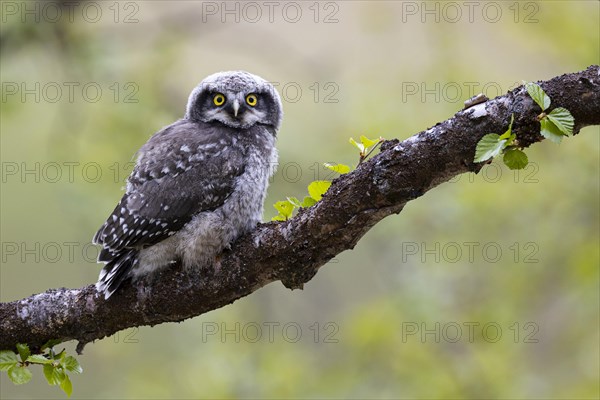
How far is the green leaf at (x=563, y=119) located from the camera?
7.97 ft

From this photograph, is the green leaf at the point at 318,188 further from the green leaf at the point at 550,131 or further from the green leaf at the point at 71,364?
the green leaf at the point at 71,364

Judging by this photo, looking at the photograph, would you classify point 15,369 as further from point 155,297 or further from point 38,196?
point 38,196

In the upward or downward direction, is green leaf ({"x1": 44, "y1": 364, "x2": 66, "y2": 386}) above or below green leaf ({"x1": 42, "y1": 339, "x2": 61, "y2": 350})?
below

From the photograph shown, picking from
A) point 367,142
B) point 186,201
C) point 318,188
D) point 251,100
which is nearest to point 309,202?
point 318,188

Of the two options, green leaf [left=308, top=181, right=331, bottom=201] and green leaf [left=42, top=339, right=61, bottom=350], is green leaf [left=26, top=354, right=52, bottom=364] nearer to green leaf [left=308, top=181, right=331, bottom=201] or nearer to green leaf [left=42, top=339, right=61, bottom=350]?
green leaf [left=42, top=339, right=61, bottom=350]

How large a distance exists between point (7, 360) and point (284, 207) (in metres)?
1.40

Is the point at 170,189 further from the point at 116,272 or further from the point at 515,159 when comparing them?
the point at 515,159

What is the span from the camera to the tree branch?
258 centimetres

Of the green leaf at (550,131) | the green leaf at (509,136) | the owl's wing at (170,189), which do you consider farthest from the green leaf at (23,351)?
the green leaf at (550,131)

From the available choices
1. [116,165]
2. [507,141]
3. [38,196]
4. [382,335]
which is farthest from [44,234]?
[507,141]

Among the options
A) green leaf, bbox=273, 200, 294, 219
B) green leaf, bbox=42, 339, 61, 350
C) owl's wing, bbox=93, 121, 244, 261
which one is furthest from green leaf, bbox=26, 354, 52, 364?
green leaf, bbox=273, 200, 294, 219

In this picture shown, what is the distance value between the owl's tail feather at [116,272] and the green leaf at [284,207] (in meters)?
0.86

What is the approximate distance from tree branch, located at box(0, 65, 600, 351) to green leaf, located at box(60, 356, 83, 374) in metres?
0.32

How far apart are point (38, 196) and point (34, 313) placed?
249 inches
